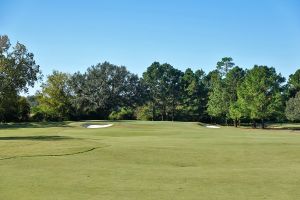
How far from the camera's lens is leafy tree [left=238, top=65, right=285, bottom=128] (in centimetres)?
7444

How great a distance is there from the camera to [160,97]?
104875 millimetres

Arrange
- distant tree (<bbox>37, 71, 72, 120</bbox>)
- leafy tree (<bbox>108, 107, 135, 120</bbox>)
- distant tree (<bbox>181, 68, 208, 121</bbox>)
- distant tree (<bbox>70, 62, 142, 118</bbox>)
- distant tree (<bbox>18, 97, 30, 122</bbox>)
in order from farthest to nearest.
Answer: distant tree (<bbox>181, 68, 208, 121</bbox>) → distant tree (<bbox>70, 62, 142, 118</bbox>) → leafy tree (<bbox>108, 107, 135, 120</bbox>) → distant tree (<bbox>37, 71, 72, 120</bbox>) → distant tree (<bbox>18, 97, 30, 122</bbox>)

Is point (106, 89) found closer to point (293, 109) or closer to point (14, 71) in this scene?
point (293, 109)

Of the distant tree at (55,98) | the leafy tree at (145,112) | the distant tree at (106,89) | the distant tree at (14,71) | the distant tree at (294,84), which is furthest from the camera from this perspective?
the distant tree at (294,84)

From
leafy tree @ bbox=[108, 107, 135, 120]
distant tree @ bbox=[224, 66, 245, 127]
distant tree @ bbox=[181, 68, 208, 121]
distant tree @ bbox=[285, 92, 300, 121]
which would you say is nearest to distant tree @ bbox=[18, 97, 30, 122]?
leafy tree @ bbox=[108, 107, 135, 120]

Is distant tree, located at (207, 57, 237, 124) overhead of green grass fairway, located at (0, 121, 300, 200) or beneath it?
overhead

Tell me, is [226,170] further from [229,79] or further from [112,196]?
[229,79]

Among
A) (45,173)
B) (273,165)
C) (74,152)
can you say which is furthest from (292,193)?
(74,152)

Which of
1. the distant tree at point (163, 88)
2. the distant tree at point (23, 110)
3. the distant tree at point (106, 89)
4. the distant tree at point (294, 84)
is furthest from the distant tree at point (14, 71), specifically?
the distant tree at point (294, 84)

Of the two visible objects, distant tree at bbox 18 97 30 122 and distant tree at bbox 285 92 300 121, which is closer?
distant tree at bbox 18 97 30 122

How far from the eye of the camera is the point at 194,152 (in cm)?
2200

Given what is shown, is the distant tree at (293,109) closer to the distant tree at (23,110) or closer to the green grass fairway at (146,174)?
the distant tree at (23,110)

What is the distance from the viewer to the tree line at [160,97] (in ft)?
251

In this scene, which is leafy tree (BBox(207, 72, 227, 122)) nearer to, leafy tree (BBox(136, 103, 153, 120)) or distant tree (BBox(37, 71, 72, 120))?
leafy tree (BBox(136, 103, 153, 120))
